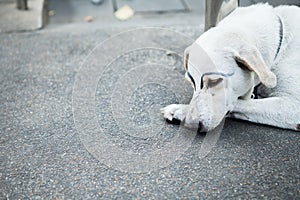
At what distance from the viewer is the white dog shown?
1493mm

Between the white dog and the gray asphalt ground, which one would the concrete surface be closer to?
the gray asphalt ground

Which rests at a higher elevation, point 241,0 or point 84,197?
point 241,0

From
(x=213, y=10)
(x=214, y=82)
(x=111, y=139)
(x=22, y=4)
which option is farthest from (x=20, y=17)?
(x=214, y=82)

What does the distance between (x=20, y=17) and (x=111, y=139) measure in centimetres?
152

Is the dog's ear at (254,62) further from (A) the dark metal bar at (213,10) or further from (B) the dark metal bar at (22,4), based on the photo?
(B) the dark metal bar at (22,4)


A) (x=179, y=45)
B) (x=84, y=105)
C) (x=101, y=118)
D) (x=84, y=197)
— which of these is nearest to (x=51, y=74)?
(x=84, y=105)

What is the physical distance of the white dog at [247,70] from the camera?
58.8 inches

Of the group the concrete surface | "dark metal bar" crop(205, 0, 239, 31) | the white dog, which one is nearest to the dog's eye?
the white dog

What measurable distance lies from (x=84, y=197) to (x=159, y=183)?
0.81ft

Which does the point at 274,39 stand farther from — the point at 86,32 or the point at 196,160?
the point at 86,32

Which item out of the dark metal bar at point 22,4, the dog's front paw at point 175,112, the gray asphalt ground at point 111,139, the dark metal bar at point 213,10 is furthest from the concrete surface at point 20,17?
the dog's front paw at point 175,112

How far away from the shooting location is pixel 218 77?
4.87ft

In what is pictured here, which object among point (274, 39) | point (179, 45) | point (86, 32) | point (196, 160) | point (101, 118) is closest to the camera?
point (196, 160)

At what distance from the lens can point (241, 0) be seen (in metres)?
2.12
